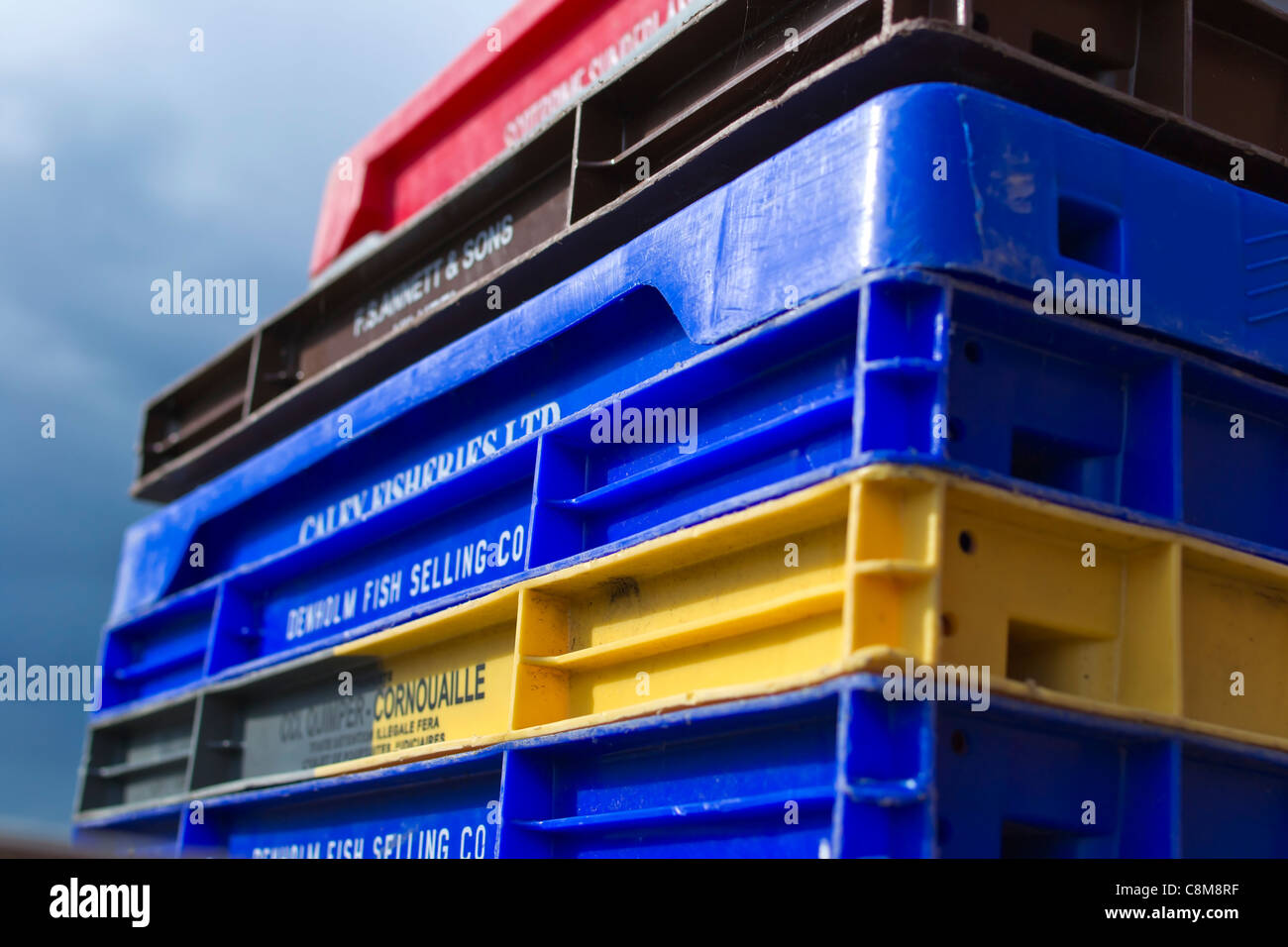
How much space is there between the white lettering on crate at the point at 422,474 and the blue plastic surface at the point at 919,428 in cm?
16

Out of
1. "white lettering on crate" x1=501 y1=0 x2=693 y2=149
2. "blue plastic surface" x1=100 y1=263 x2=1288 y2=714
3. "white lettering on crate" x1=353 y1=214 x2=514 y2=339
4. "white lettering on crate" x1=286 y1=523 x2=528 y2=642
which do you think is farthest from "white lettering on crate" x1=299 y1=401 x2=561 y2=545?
"white lettering on crate" x1=501 y1=0 x2=693 y2=149

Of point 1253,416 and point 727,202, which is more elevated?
point 727,202

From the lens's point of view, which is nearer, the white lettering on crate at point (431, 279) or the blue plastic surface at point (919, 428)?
the blue plastic surface at point (919, 428)

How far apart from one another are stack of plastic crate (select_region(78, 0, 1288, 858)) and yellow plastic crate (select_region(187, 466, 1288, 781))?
0.01 m

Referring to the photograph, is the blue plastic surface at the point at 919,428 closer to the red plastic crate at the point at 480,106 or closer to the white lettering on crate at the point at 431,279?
the white lettering on crate at the point at 431,279

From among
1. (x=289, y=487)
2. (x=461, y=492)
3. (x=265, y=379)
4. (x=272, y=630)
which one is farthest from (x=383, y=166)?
(x=461, y=492)

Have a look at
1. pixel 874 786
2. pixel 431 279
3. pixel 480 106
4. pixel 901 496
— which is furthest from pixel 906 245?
pixel 480 106

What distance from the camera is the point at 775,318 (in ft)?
12.8

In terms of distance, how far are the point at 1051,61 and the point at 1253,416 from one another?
1251 millimetres

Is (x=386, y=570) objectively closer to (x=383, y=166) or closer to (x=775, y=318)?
(x=775, y=318)

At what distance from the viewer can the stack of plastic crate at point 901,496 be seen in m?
3.46

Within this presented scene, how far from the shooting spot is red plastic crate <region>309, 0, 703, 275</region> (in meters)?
6.69

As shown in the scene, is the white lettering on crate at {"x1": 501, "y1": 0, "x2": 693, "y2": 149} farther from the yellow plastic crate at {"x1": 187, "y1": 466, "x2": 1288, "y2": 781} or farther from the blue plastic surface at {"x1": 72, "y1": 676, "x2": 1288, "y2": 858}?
the blue plastic surface at {"x1": 72, "y1": 676, "x2": 1288, "y2": 858}

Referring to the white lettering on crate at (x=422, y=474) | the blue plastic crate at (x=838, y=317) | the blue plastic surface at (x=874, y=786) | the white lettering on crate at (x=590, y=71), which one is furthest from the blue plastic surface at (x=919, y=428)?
the white lettering on crate at (x=590, y=71)
